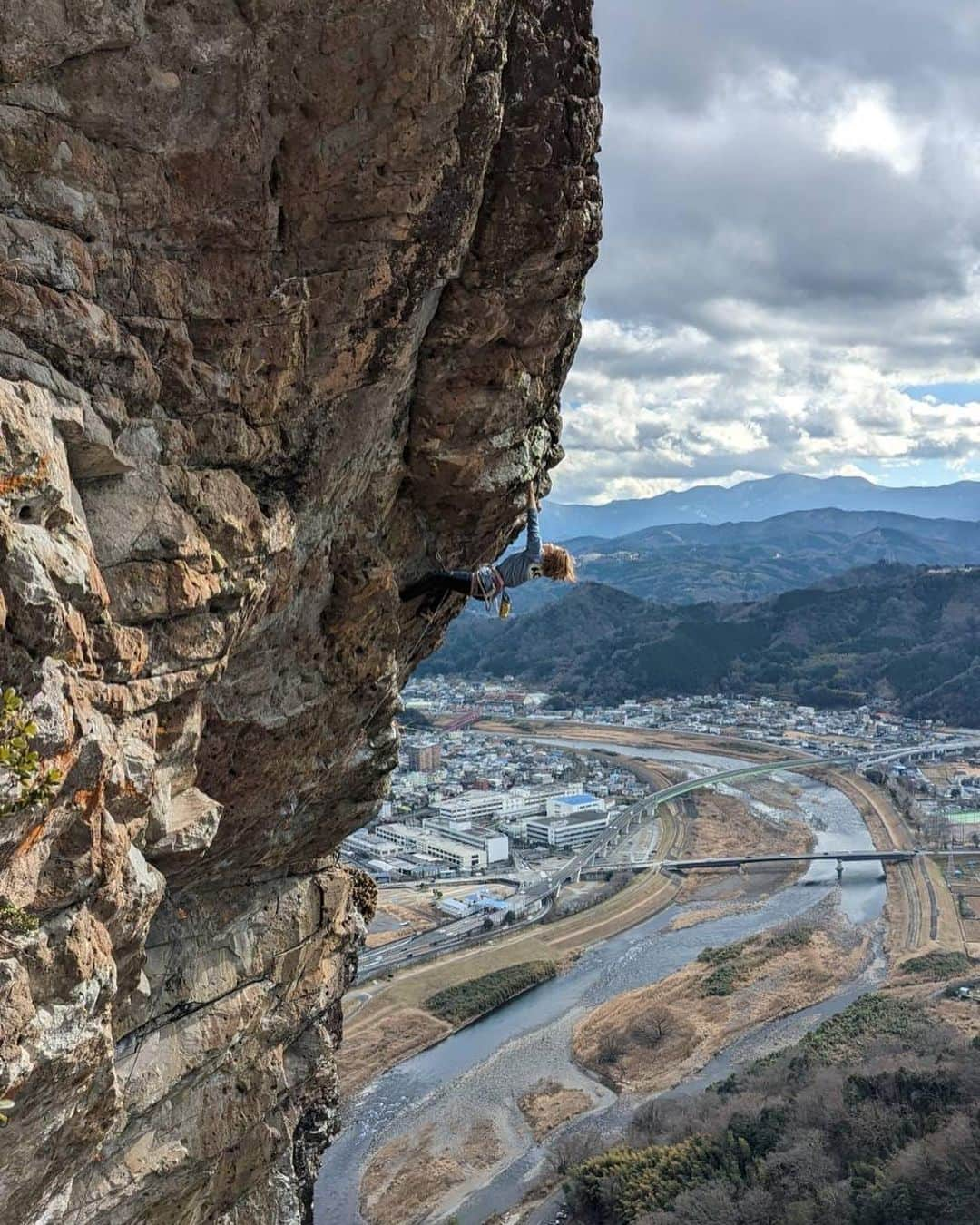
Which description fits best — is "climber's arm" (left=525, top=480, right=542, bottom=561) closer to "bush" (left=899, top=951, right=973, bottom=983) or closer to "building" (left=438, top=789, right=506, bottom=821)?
"bush" (left=899, top=951, right=973, bottom=983)

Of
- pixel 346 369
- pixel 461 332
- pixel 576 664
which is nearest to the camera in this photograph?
pixel 346 369

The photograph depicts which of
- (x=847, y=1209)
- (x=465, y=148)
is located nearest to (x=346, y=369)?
(x=465, y=148)

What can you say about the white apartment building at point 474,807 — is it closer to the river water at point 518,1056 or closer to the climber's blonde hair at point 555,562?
the river water at point 518,1056

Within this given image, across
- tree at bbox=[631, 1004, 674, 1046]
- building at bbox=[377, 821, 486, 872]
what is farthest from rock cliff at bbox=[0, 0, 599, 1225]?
building at bbox=[377, 821, 486, 872]

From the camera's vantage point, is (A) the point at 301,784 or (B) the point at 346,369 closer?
(B) the point at 346,369

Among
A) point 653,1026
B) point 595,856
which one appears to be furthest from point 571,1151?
point 595,856

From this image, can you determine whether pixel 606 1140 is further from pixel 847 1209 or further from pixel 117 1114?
pixel 117 1114
